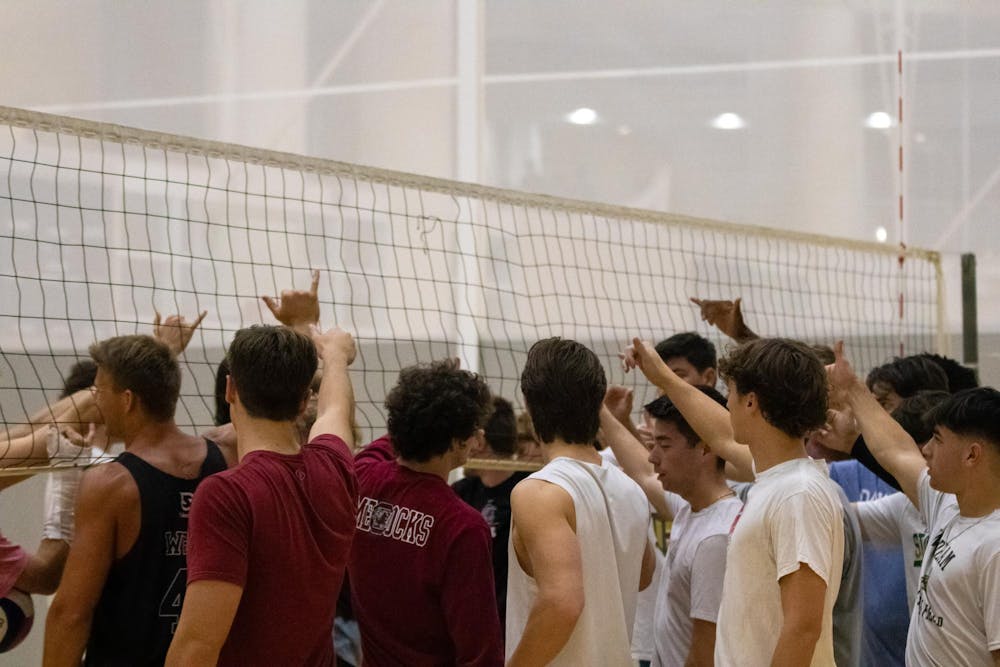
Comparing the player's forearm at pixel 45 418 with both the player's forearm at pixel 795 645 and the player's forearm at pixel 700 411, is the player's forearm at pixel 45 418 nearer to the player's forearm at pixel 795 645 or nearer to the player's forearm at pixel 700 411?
the player's forearm at pixel 700 411

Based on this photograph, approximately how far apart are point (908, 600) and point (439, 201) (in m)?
5.72

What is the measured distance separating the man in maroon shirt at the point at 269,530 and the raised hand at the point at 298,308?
753 millimetres

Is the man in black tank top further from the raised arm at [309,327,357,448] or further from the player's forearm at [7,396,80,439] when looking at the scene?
the player's forearm at [7,396,80,439]

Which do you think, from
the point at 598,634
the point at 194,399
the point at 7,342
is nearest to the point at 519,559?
the point at 598,634

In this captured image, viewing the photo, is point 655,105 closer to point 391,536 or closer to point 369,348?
point 369,348

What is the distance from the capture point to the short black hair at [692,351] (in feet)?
16.3

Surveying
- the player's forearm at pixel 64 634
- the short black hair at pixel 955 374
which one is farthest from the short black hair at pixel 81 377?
the short black hair at pixel 955 374

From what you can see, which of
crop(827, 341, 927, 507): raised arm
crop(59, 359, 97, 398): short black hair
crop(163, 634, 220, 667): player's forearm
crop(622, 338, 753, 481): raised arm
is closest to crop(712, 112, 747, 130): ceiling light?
crop(827, 341, 927, 507): raised arm

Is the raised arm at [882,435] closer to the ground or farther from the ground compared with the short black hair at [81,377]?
closer to the ground

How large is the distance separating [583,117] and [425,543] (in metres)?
6.49

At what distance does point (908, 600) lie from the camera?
4.16 metres

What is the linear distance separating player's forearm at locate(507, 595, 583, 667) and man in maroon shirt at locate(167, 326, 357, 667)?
0.51m

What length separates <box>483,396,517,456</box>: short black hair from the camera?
5.30 meters

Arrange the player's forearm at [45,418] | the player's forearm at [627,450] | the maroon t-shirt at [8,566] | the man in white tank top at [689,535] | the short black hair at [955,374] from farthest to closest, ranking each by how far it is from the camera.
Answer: the short black hair at [955,374] < the player's forearm at [627,450] < the player's forearm at [45,418] < the man in white tank top at [689,535] < the maroon t-shirt at [8,566]
